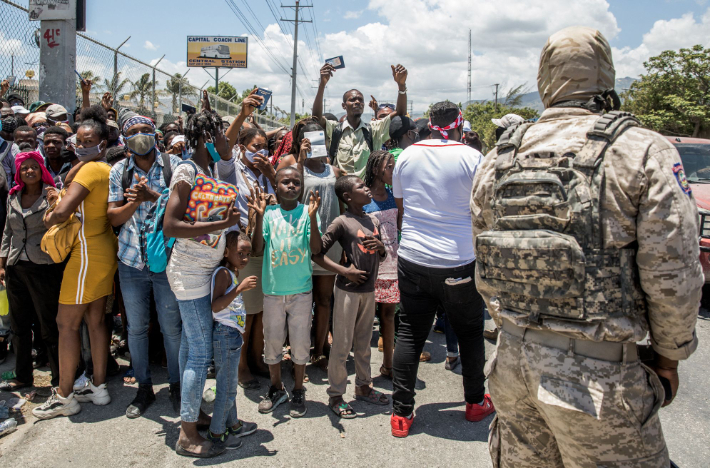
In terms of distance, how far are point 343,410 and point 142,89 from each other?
32.1 feet

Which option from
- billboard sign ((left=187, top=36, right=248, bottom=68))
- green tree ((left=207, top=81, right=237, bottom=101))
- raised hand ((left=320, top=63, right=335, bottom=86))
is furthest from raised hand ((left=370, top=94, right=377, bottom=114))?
green tree ((left=207, top=81, right=237, bottom=101))

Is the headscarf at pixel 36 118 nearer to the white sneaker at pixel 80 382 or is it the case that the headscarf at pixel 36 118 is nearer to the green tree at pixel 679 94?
the white sneaker at pixel 80 382

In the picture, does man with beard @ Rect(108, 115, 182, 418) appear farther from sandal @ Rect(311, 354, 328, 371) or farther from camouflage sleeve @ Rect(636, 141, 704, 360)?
camouflage sleeve @ Rect(636, 141, 704, 360)

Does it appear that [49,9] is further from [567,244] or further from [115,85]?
[567,244]

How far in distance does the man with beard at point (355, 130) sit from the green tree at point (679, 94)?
1785cm

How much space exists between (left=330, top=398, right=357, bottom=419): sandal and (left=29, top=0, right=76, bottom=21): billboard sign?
6.37 metres

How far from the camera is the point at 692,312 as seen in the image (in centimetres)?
173

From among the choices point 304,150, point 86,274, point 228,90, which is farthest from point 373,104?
point 228,90

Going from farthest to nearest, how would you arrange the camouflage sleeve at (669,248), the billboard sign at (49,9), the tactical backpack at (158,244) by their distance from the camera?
1. the billboard sign at (49,9)
2. the tactical backpack at (158,244)
3. the camouflage sleeve at (669,248)

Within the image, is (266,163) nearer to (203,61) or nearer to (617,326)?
(617,326)

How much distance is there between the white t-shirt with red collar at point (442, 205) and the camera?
3.19 metres

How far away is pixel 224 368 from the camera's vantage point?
310cm

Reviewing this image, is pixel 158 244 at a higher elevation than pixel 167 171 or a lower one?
lower

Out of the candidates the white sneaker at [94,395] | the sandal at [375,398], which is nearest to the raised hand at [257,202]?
the sandal at [375,398]
